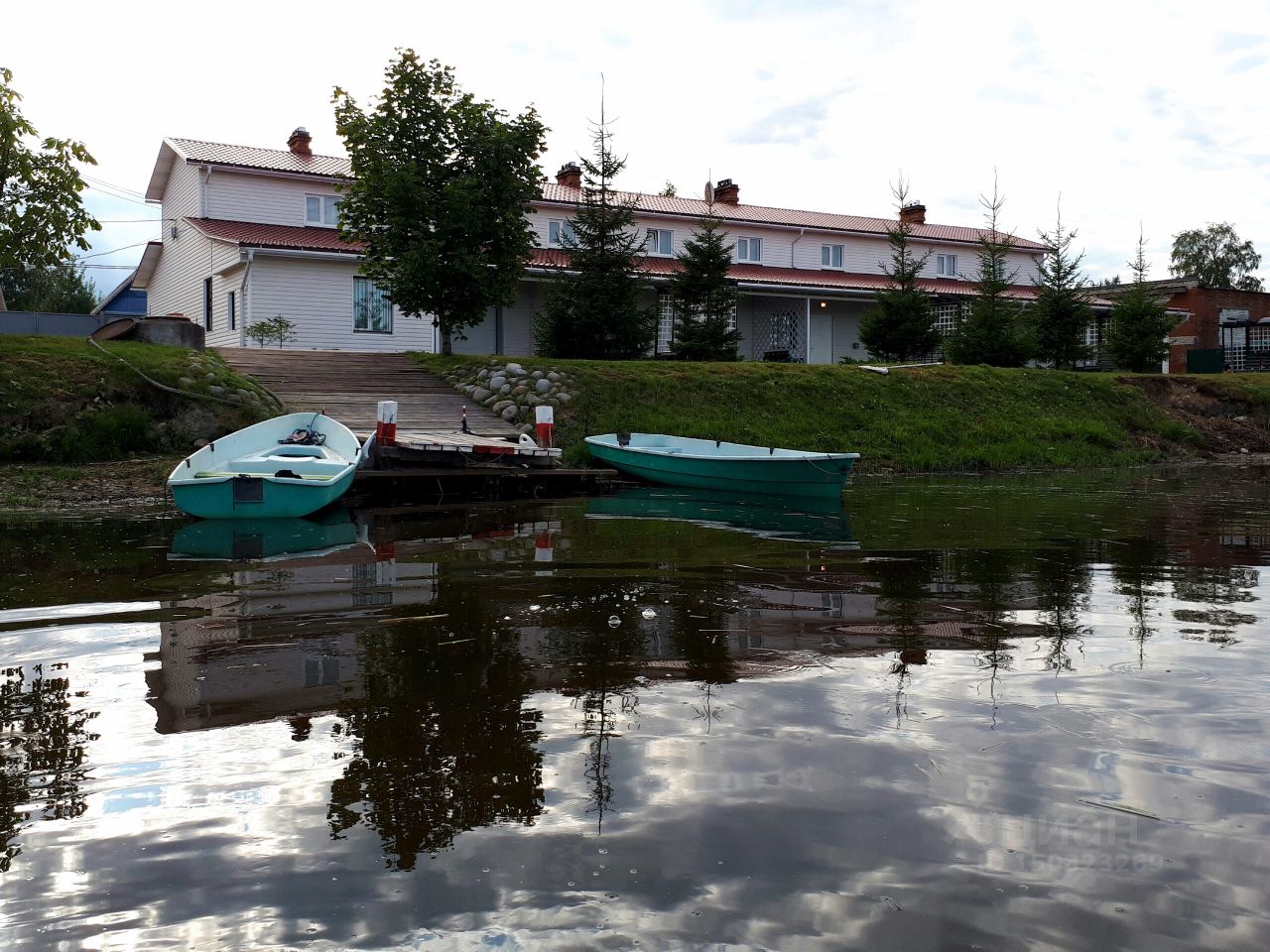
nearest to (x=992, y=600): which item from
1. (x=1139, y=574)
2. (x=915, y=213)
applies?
(x=1139, y=574)

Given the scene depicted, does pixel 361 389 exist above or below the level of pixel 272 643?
above

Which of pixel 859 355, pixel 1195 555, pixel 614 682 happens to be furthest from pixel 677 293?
pixel 614 682

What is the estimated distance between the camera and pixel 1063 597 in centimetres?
888

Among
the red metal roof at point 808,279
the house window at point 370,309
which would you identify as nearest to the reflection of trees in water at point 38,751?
the house window at point 370,309

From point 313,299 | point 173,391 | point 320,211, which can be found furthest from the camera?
point 320,211

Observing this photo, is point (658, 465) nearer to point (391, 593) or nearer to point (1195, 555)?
point (1195, 555)

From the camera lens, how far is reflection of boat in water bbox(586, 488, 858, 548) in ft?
44.5

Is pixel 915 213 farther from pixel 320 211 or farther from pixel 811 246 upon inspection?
pixel 320 211

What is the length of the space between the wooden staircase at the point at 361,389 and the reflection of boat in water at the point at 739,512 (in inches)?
208

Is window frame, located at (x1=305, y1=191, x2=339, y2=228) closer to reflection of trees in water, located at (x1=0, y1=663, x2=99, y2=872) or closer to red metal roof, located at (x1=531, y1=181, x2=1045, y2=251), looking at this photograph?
red metal roof, located at (x1=531, y1=181, x2=1045, y2=251)

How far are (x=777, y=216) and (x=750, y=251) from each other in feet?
8.33

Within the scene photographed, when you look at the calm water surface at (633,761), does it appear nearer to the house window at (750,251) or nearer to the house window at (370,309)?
the house window at (370,309)

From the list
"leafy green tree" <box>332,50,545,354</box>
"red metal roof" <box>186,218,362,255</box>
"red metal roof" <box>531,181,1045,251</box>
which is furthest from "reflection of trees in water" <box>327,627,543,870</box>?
"red metal roof" <box>531,181,1045,251</box>

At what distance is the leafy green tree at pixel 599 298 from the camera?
29.9 meters
